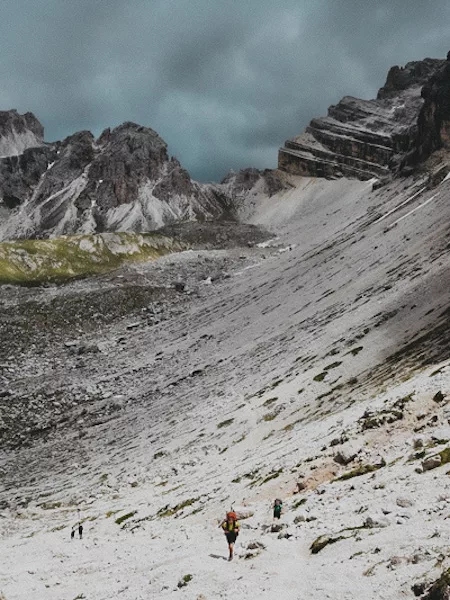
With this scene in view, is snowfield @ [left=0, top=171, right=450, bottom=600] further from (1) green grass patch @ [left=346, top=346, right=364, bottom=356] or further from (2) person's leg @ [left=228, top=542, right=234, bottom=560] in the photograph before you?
(2) person's leg @ [left=228, top=542, right=234, bottom=560]

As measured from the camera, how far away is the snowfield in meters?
16.9

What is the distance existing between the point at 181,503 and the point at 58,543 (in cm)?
699

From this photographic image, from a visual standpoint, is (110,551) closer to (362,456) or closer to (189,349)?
(362,456)

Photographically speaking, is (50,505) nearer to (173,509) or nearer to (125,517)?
(125,517)

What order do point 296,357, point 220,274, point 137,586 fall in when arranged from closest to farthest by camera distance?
point 137,586
point 296,357
point 220,274

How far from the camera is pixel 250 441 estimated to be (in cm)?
3897

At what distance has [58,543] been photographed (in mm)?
29219

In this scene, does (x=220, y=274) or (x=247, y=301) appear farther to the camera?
(x=220, y=274)

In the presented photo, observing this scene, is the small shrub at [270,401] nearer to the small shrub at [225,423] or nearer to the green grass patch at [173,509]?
the small shrub at [225,423]

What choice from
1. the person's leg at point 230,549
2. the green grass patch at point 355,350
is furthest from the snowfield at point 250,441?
the person's leg at point 230,549

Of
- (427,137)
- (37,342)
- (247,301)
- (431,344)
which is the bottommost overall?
(431,344)

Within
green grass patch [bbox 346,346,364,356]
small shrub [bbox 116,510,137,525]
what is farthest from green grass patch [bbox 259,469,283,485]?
green grass patch [bbox 346,346,364,356]

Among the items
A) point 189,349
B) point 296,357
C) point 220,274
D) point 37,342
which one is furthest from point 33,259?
point 296,357

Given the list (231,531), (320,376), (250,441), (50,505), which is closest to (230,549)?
(231,531)
